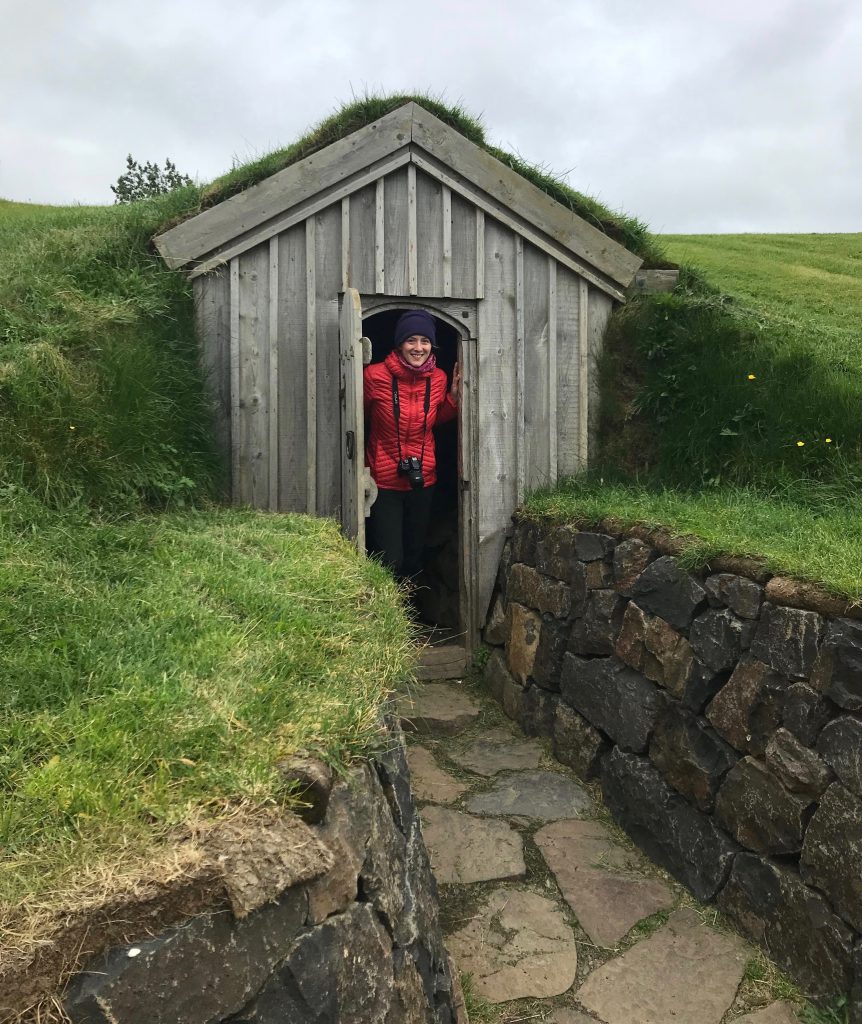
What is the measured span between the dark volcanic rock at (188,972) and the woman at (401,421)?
4.34 meters

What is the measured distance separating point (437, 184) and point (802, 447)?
11.0 feet

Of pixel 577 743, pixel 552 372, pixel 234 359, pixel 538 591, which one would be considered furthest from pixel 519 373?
pixel 577 743

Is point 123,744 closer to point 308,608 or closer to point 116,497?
point 308,608

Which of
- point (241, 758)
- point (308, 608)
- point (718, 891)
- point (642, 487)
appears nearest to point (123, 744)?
point (241, 758)

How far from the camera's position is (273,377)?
19.1 feet

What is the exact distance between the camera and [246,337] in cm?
578

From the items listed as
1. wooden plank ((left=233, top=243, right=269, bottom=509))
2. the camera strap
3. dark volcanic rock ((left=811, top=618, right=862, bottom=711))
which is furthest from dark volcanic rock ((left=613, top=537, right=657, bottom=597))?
wooden plank ((left=233, top=243, right=269, bottom=509))

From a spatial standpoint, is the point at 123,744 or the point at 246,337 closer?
the point at 123,744

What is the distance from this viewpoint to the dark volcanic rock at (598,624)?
15.7 ft

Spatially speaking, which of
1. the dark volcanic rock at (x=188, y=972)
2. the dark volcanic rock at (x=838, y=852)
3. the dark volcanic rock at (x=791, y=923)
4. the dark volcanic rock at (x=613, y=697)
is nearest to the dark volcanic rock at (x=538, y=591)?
the dark volcanic rock at (x=613, y=697)

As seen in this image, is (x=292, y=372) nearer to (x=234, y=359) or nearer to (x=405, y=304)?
(x=234, y=359)

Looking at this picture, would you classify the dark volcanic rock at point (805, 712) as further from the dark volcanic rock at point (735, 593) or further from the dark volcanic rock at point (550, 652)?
the dark volcanic rock at point (550, 652)

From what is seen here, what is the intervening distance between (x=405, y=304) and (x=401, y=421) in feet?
3.05

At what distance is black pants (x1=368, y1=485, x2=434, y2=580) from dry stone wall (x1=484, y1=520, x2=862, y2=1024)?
1.31 metres
